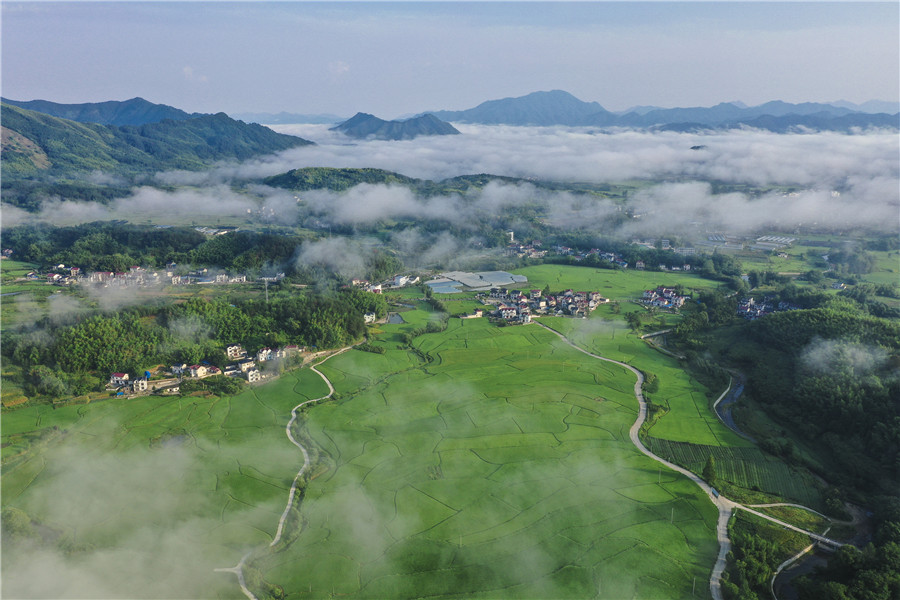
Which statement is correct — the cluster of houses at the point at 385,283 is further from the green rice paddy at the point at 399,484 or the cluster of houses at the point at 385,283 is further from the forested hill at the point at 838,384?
the forested hill at the point at 838,384

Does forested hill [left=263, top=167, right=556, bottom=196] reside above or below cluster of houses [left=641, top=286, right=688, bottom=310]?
above

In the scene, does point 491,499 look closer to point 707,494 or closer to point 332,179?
point 707,494

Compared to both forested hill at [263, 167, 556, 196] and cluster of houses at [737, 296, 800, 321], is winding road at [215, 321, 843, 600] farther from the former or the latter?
forested hill at [263, 167, 556, 196]

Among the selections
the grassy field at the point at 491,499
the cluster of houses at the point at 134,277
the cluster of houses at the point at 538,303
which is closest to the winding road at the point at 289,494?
the grassy field at the point at 491,499

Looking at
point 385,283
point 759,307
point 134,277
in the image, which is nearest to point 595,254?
point 759,307

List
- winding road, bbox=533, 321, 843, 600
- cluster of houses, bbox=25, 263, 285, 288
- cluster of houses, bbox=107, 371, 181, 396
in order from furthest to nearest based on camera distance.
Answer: cluster of houses, bbox=25, 263, 285, 288 < cluster of houses, bbox=107, 371, 181, 396 < winding road, bbox=533, 321, 843, 600

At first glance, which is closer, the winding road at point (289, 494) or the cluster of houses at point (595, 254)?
the winding road at point (289, 494)

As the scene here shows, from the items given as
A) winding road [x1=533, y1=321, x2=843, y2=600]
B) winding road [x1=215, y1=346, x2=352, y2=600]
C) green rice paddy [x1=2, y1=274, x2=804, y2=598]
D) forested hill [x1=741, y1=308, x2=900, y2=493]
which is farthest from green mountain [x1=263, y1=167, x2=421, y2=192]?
winding road [x1=533, y1=321, x2=843, y2=600]
